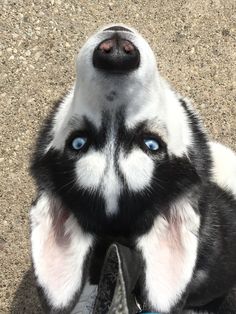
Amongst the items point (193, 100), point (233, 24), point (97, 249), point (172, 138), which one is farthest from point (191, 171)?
point (233, 24)

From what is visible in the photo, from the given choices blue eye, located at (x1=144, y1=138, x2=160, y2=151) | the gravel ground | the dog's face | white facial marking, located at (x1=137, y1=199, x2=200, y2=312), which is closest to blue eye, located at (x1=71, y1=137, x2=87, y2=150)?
the dog's face

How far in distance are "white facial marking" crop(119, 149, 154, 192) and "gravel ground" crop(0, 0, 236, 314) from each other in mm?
1542

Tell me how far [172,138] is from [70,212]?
59 cm

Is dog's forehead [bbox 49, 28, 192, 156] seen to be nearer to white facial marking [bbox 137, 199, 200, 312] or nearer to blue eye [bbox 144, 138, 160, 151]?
blue eye [bbox 144, 138, 160, 151]

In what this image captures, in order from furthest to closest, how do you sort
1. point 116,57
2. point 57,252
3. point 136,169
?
1. point 57,252
2. point 136,169
3. point 116,57

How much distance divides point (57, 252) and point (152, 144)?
2.19ft

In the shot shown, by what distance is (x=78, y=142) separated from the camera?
2580 mm

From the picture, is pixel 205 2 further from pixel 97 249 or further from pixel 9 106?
pixel 97 249

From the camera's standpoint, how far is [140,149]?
8.31ft

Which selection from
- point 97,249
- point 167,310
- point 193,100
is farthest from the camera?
point 193,100

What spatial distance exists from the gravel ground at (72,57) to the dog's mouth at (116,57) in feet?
5.23

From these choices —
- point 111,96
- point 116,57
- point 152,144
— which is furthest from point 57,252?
point 116,57

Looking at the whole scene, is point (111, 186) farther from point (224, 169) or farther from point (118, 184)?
point (224, 169)

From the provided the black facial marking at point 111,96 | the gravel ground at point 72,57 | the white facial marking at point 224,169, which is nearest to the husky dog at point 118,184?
the black facial marking at point 111,96
